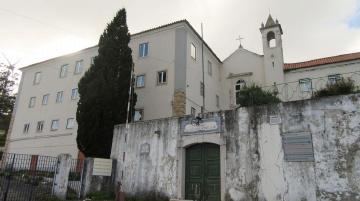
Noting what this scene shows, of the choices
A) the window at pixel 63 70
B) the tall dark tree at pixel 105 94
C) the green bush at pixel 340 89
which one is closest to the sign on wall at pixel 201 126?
the green bush at pixel 340 89

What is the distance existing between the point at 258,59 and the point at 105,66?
15.1 meters

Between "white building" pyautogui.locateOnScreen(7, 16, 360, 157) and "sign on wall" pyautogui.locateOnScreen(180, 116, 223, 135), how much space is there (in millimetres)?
5656

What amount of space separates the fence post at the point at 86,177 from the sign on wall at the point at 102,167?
27 centimetres

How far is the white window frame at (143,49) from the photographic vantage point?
23.3 m

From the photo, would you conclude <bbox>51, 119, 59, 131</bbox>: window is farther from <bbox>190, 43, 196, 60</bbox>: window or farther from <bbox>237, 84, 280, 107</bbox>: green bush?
<bbox>237, 84, 280, 107</bbox>: green bush

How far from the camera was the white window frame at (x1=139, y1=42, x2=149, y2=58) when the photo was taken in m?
23.3

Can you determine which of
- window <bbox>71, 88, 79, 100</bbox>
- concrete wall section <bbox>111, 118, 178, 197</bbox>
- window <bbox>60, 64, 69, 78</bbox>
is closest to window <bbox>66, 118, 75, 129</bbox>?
window <bbox>71, 88, 79, 100</bbox>

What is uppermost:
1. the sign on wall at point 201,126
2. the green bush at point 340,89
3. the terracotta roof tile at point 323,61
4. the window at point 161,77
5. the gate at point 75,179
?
the terracotta roof tile at point 323,61

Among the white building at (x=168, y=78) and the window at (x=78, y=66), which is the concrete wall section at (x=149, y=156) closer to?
the white building at (x=168, y=78)

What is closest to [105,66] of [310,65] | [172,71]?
[172,71]

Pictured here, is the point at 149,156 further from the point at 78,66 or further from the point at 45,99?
the point at 45,99

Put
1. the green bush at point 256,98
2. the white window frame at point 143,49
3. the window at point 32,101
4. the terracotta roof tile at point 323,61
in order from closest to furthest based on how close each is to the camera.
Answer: the green bush at point 256,98
the white window frame at point 143,49
the terracotta roof tile at point 323,61
the window at point 32,101

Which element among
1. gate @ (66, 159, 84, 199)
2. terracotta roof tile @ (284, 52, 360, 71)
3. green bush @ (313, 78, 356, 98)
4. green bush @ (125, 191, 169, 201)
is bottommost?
green bush @ (125, 191, 169, 201)

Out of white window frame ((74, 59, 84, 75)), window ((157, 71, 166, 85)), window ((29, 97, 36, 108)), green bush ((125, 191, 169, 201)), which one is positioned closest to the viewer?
green bush ((125, 191, 169, 201))
